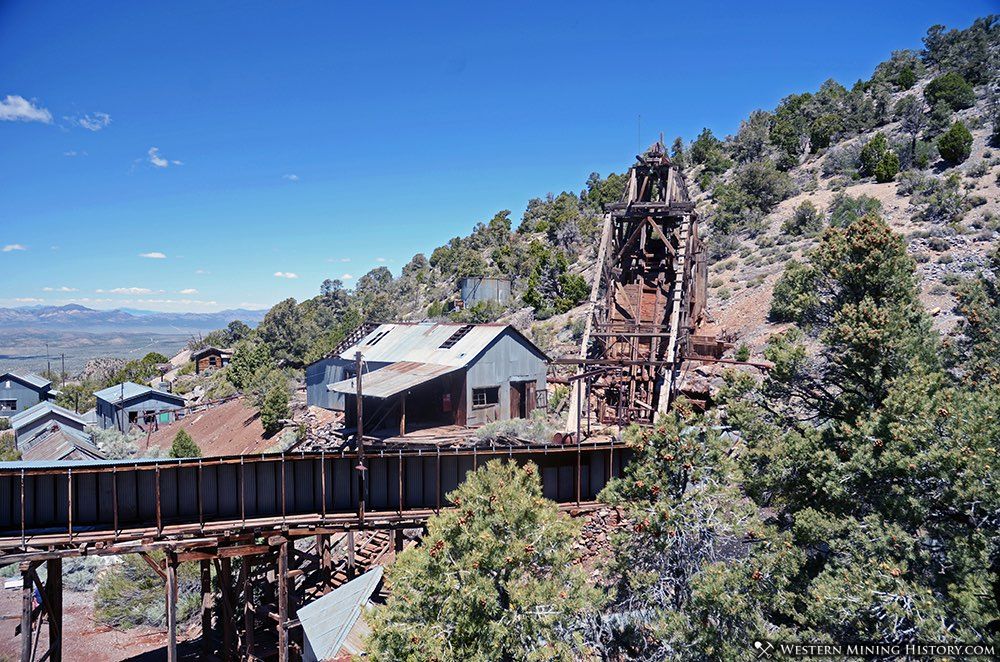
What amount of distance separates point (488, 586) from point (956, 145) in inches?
1755

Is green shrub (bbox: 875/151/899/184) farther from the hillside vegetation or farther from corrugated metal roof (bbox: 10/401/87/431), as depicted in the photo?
corrugated metal roof (bbox: 10/401/87/431)

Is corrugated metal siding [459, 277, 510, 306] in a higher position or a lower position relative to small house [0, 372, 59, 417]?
higher

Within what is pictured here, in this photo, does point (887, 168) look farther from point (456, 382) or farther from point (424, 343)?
point (456, 382)

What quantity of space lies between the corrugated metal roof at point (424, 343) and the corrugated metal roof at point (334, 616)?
1194 centimetres

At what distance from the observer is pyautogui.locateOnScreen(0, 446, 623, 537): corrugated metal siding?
14258 millimetres

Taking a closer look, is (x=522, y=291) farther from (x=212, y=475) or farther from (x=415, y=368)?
(x=212, y=475)

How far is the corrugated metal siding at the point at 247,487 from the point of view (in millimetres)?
14258

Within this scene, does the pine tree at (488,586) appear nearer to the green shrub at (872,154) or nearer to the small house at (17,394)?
the green shrub at (872,154)

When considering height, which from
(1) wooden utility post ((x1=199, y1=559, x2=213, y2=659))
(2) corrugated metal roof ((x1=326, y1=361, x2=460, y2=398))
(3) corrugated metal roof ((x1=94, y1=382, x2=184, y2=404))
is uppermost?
(2) corrugated metal roof ((x1=326, y1=361, x2=460, y2=398))

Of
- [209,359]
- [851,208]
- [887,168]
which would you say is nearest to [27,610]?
[851,208]

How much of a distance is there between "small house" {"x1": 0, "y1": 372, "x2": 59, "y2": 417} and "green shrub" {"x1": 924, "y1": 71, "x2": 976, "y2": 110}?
3403 inches

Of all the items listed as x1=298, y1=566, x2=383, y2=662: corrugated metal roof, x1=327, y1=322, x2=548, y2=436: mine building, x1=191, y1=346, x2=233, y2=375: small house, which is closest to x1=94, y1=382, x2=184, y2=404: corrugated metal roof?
x1=191, y1=346, x2=233, y2=375: small house

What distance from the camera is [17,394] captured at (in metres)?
59.2

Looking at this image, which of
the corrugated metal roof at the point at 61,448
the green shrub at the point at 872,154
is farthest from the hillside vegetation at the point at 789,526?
the green shrub at the point at 872,154
